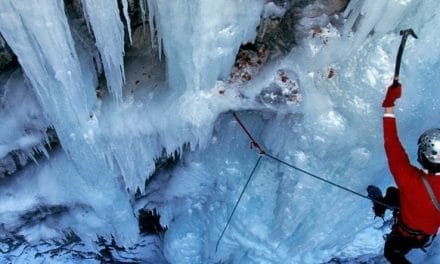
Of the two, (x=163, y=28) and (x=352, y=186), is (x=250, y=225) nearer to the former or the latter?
(x=352, y=186)

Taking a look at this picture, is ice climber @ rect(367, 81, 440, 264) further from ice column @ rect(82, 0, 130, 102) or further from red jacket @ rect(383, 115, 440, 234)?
ice column @ rect(82, 0, 130, 102)

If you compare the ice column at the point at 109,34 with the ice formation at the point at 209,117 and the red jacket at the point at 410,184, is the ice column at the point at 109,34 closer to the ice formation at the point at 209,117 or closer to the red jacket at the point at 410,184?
the ice formation at the point at 209,117

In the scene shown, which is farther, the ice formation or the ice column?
the ice formation

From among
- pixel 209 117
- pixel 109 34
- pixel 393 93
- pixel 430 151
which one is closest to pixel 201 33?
pixel 109 34

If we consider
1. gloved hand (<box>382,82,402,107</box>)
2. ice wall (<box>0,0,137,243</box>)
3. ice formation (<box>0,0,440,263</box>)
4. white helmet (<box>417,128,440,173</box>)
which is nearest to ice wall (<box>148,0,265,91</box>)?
ice formation (<box>0,0,440,263</box>)

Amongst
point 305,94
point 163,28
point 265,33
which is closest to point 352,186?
point 305,94

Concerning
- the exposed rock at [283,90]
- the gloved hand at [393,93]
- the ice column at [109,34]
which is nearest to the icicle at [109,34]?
the ice column at [109,34]
